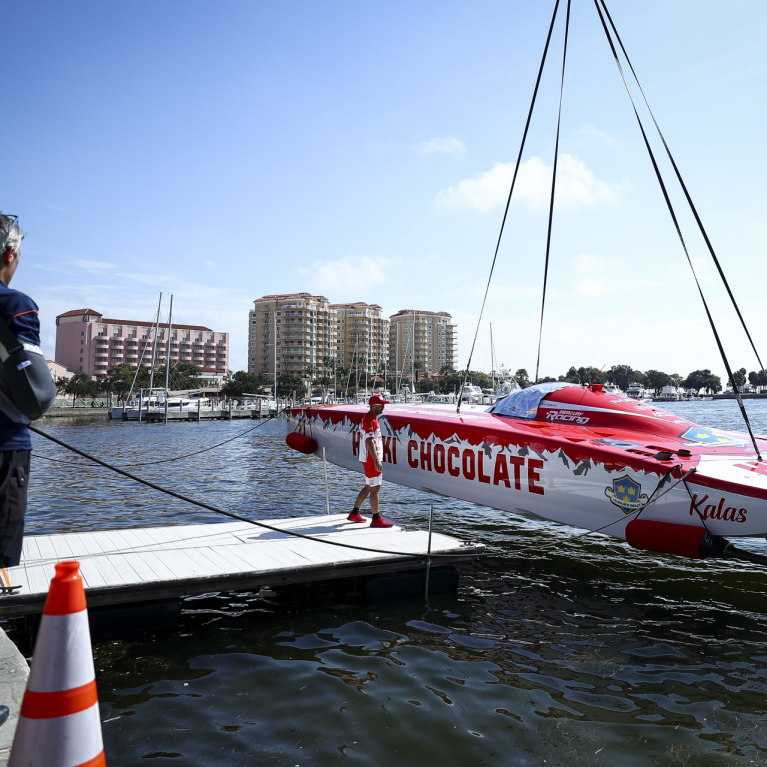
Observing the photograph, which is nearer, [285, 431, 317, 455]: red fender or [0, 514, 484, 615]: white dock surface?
[0, 514, 484, 615]: white dock surface

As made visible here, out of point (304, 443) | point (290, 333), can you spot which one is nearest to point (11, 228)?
point (304, 443)

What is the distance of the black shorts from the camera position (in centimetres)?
243

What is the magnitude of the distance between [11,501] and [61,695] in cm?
93

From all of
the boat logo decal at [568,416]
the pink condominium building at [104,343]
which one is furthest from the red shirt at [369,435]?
the pink condominium building at [104,343]

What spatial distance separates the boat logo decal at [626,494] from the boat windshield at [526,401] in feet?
6.99

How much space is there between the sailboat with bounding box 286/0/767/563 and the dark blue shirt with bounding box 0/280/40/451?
5525mm

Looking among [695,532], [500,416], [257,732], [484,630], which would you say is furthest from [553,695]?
[500,416]

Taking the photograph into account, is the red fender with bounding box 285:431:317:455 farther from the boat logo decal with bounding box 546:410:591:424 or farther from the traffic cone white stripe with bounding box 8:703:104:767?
the traffic cone white stripe with bounding box 8:703:104:767

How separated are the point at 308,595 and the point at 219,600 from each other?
89 centimetres

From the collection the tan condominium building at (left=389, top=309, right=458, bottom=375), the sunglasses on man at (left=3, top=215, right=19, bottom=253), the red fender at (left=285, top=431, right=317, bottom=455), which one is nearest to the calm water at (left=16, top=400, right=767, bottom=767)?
the sunglasses on man at (left=3, top=215, right=19, bottom=253)

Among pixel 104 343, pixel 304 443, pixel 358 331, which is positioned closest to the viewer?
pixel 304 443

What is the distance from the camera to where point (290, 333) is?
484 ft

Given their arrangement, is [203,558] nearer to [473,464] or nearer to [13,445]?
[13,445]

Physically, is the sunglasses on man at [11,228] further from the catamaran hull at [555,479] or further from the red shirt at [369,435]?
the catamaran hull at [555,479]
